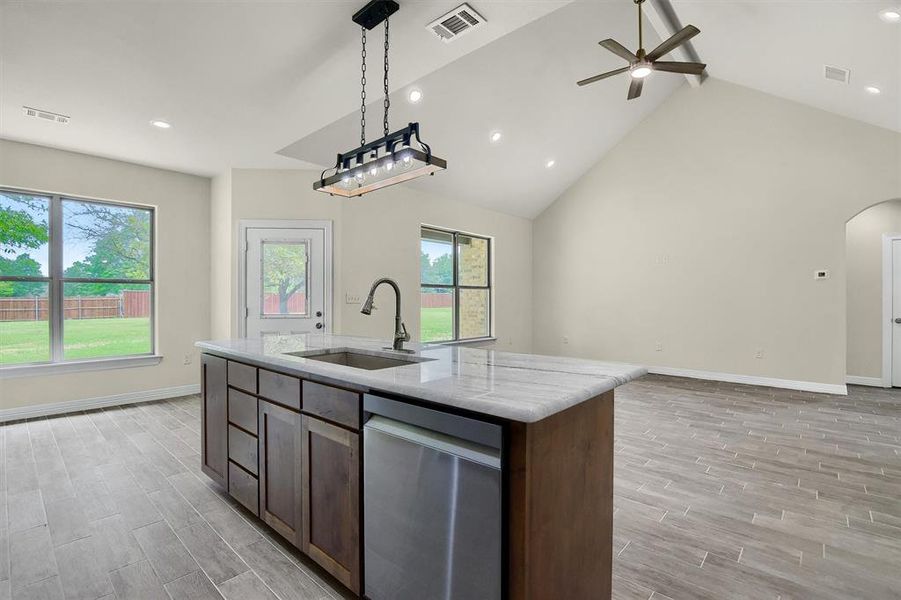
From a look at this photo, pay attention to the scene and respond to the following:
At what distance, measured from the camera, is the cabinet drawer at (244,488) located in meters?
2.23

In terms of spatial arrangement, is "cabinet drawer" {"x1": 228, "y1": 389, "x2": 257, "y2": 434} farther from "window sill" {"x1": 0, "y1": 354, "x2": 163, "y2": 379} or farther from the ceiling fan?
the ceiling fan

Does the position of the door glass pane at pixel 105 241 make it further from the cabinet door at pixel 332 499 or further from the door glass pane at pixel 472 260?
the cabinet door at pixel 332 499

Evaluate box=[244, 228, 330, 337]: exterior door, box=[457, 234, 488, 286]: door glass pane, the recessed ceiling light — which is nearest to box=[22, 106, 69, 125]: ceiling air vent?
box=[244, 228, 330, 337]: exterior door

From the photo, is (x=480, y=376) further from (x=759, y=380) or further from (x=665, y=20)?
(x=759, y=380)

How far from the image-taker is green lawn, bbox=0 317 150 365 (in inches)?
166

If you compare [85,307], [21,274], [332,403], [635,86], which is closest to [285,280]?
[85,307]

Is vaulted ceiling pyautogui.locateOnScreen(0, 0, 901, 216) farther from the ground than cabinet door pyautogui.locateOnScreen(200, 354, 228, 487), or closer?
farther from the ground

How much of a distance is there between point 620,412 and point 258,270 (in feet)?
14.0

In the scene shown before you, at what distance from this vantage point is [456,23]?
2867mm

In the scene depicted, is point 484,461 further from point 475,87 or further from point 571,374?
point 475,87

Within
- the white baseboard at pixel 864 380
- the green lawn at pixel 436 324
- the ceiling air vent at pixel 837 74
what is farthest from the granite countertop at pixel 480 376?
the white baseboard at pixel 864 380

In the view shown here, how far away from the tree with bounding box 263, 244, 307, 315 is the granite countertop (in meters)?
2.65

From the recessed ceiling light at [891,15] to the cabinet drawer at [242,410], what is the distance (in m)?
4.92

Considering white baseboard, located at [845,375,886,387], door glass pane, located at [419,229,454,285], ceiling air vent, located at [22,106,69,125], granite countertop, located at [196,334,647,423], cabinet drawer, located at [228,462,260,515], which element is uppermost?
ceiling air vent, located at [22,106,69,125]
